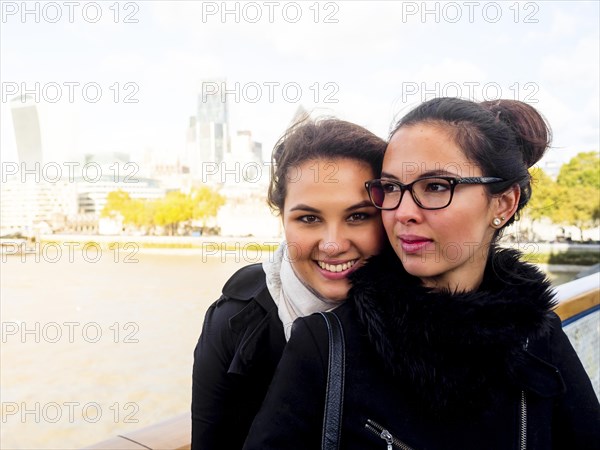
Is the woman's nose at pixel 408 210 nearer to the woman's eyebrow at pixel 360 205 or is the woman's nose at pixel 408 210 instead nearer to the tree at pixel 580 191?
the woman's eyebrow at pixel 360 205

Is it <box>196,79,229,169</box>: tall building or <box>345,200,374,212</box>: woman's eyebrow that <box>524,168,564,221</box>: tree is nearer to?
<box>345,200,374,212</box>: woman's eyebrow

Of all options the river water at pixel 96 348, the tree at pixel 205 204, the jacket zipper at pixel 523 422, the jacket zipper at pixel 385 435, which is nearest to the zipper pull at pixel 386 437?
the jacket zipper at pixel 385 435

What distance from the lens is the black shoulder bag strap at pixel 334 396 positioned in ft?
2.34

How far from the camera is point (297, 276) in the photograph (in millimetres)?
1017

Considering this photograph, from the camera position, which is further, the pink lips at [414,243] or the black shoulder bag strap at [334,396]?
the pink lips at [414,243]

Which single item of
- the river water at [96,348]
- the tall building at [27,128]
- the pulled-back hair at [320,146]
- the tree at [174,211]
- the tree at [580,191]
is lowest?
the river water at [96,348]

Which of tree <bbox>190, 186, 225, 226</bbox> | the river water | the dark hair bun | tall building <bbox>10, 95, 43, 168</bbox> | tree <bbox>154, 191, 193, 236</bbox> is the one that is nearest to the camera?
the dark hair bun

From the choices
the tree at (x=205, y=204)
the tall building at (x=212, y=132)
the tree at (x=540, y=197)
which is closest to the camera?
the tree at (x=540, y=197)

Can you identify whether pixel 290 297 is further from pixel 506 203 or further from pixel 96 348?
pixel 96 348

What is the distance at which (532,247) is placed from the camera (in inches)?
49.9

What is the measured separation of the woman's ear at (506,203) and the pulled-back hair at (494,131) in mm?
12

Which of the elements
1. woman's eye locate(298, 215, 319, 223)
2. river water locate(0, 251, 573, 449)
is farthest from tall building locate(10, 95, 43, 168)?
woman's eye locate(298, 215, 319, 223)

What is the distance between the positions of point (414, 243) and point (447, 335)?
14cm

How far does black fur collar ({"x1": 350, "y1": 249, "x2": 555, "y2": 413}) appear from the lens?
2.46ft
